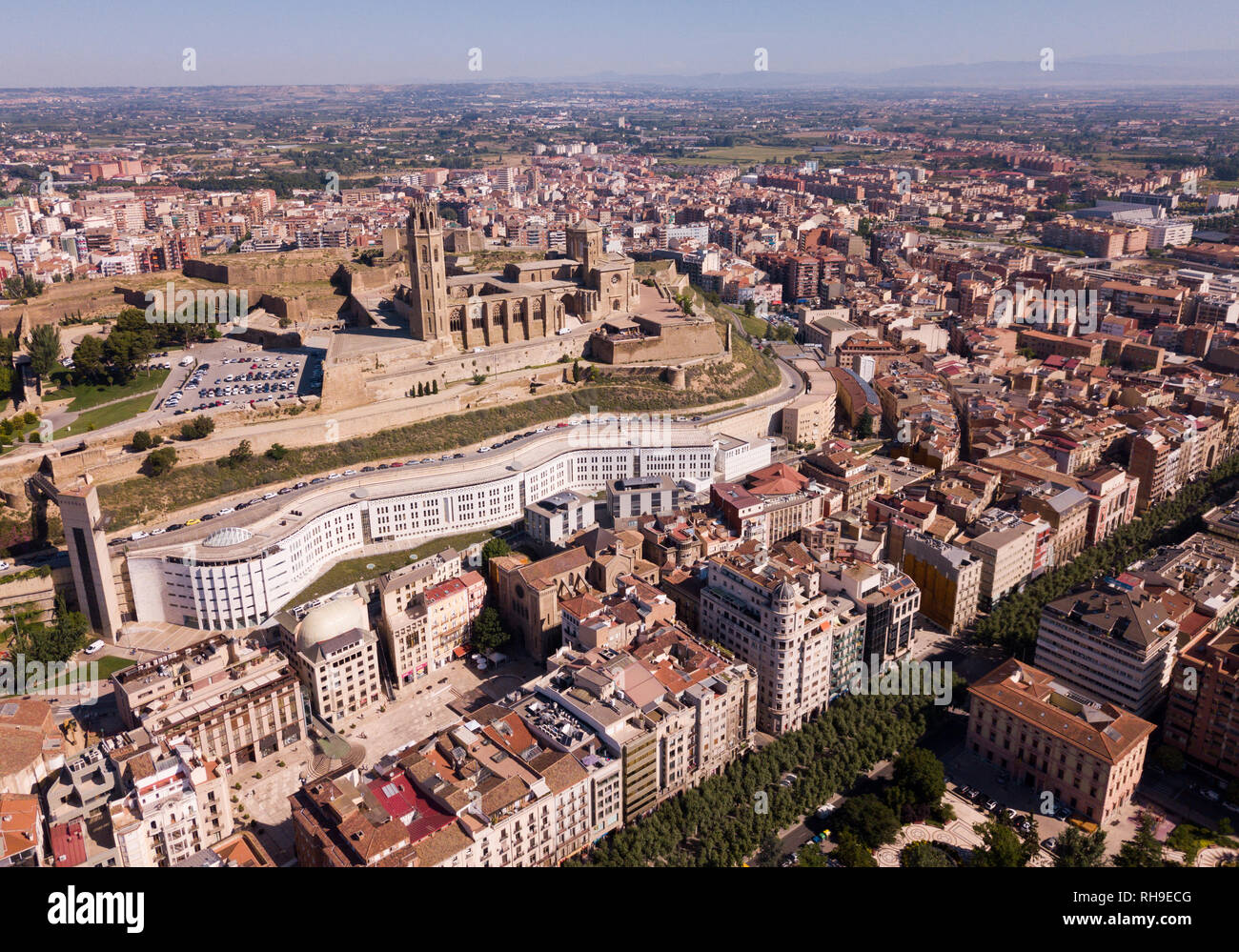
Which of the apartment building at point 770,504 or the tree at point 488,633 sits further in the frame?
the apartment building at point 770,504

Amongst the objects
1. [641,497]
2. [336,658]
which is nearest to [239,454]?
[336,658]

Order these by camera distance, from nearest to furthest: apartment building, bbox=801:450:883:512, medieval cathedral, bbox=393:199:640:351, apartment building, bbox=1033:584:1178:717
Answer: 1. apartment building, bbox=1033:584:1178:717
2. apartment building, bbox=801:450:883:512
3. medieval cathedral, bbox=393:199:640:351

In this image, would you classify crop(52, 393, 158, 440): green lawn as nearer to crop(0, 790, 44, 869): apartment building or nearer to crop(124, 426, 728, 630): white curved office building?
crop(124, 426, 728, 630): white curved office building

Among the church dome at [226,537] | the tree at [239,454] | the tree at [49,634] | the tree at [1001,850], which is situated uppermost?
the tree at [239,454]

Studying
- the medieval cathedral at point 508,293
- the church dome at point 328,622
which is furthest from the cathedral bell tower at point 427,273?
the church dome at point 328,622

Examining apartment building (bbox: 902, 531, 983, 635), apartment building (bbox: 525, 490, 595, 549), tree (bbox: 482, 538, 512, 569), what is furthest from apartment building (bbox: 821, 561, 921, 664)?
tree (bbox: 482, 538, 512, 569)

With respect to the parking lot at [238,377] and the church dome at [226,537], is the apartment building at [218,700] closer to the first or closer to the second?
the church dome at [226,537]

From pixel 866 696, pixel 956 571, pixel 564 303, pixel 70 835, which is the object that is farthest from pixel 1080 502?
pixel 70 835

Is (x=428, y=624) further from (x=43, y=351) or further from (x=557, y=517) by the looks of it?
(x=43, y=351)
